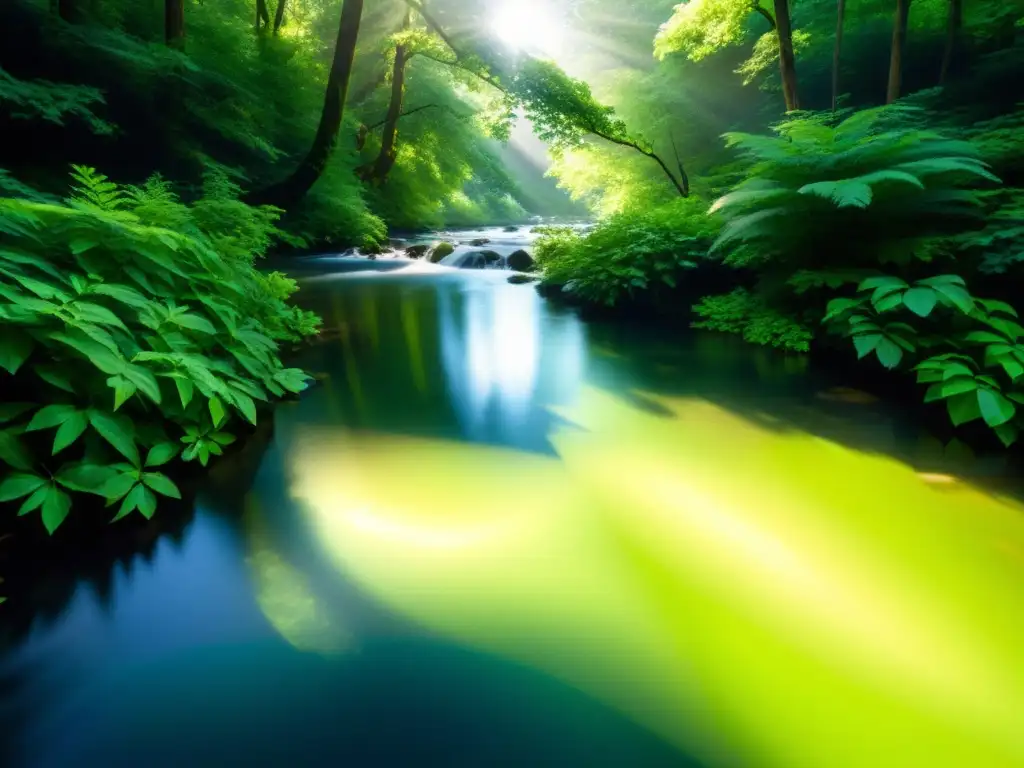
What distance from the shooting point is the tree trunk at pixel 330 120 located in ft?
30.2

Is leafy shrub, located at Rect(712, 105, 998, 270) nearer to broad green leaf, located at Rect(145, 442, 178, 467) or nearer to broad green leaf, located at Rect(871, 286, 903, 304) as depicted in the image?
broad green leaf, located at Rect(871, 286, 903, 304)

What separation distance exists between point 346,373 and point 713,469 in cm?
331

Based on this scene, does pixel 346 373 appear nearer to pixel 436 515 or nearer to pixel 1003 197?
pixel 436 515

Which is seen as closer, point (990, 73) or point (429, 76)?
point (990, 73)

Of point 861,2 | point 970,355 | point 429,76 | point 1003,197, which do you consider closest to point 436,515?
point 970,355

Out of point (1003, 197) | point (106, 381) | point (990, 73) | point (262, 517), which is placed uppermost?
Answer: point (990, 73)

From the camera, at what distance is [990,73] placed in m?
8.08

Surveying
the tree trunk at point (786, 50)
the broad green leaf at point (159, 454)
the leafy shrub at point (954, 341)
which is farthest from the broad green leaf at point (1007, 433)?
the tree trunk at point (786, 50)

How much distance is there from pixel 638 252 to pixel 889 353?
424 cm

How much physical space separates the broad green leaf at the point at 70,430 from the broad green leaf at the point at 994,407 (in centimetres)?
450

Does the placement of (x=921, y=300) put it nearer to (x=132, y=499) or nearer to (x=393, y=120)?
(x=132, y=499)

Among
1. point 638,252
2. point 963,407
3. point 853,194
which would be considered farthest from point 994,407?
point 638,252

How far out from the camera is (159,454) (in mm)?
2453

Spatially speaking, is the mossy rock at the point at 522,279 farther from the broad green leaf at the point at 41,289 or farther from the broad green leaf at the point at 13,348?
the broad green leaf at the point at 13,348
